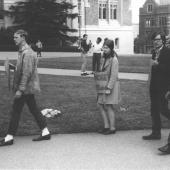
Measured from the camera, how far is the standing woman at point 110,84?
26.2 feet

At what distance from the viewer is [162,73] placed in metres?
7.29

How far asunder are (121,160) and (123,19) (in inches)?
2242

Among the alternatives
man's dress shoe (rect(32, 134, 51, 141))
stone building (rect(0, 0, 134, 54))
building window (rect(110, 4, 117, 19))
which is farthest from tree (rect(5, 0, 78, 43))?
man's dress shoe (rect(32, 134, 51, 141))

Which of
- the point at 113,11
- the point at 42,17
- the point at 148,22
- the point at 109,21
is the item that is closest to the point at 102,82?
the point at 42,17

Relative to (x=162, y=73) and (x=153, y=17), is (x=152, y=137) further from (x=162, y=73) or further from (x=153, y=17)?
(x=153, y=17)

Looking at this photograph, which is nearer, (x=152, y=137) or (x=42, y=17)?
(x=152, y=137)

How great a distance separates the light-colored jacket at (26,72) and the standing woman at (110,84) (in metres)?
A: 1.28

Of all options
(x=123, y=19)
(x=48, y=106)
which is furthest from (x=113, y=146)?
(x=123, y=19)

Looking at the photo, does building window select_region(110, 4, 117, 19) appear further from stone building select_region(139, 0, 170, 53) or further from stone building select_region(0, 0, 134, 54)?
stone building select_region(139, 0, 170, 53)

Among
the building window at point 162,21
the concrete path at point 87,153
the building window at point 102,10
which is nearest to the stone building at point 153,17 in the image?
the building window at point 162,21

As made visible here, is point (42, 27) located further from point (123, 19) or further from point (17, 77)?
point (17, 77)

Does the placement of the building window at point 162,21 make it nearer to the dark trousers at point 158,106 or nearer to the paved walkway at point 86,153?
the dark trousers at point 158,106


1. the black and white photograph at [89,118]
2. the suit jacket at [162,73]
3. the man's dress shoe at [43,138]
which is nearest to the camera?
the black and white photograph at [89,118]

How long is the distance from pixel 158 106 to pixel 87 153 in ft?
5.17
